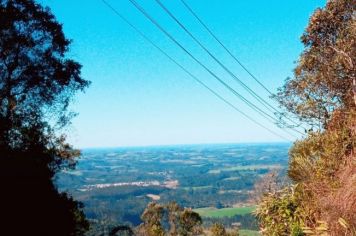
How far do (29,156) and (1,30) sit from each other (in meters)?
4.72

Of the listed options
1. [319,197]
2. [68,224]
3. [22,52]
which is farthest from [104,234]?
[319,197]

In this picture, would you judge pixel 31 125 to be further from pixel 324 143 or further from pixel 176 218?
pixel 176 218

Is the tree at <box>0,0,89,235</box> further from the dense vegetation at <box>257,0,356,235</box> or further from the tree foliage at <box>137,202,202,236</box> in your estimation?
the tree foliage at <box>137,202,202,236</box>

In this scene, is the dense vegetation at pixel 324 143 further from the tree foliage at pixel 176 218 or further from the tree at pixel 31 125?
the tree foliage at pixel 176 218

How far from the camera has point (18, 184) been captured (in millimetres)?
14016

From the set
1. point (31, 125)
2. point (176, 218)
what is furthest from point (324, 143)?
point (176, 218)

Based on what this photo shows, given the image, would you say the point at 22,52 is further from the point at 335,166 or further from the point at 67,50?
the point at 335,166

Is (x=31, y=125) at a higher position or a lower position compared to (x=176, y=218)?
higher

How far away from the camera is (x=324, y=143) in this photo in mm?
14883

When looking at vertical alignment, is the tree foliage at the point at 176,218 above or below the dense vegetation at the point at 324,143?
below

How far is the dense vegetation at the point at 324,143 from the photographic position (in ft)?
29.7

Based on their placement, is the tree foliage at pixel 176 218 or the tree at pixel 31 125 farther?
the tree foliage at pixel 176 218

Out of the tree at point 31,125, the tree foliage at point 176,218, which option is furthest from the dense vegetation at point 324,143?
the tree foliage at point 176,218

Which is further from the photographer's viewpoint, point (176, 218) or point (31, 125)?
point (176, 218)
